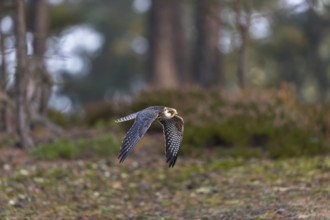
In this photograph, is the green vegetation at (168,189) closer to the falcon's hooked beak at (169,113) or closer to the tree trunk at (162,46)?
the falcon's hooked beak at (169,113)

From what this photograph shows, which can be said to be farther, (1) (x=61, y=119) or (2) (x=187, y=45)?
(2) (x=187, y=45)

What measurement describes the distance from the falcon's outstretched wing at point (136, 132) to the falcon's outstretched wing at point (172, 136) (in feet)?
2.82

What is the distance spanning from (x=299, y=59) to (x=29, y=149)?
19420 mm

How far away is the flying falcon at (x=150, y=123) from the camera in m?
7.23

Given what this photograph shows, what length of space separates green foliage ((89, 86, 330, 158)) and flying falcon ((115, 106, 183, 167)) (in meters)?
3.06

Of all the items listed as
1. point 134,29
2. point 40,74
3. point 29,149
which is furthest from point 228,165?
point 134,29

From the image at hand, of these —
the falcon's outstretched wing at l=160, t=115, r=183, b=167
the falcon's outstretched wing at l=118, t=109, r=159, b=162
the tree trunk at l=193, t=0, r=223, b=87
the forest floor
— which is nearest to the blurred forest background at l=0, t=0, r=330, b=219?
the forest floor

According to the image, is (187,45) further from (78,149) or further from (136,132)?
(136,132)

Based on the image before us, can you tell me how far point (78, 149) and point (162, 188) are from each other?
1973 millimetres

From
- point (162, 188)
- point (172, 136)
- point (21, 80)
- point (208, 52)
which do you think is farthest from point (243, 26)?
point (172, 136)

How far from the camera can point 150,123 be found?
7312 millimetres

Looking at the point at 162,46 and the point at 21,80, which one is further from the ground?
the point at 162,46

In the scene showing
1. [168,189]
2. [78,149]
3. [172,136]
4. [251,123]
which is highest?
[172,136]

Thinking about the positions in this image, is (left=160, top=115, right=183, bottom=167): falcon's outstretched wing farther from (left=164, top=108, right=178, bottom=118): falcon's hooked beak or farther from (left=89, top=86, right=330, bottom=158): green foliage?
(left=89, top=86, right=330, bottom=158): green foliage
